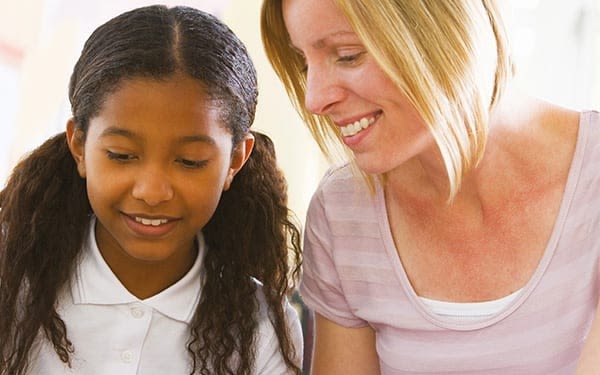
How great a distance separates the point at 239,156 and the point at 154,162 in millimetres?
176

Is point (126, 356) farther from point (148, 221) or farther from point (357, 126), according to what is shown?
point (357, 126)

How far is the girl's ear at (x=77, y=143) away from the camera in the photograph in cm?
135

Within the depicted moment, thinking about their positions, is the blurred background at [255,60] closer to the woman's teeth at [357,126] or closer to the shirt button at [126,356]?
the shirt button at [126,356]

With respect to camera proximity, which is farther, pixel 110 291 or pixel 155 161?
pixel 110 291

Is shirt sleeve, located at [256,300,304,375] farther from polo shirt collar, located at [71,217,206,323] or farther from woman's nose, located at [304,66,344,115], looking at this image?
woman's nose, located at [304,66,344,115]

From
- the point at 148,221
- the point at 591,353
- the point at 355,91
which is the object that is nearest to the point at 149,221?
the point at 148,221

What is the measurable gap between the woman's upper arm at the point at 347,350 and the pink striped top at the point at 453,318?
0.02 meters

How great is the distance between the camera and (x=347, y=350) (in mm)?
1475

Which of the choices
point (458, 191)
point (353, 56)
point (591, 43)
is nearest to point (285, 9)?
point (353, 56)

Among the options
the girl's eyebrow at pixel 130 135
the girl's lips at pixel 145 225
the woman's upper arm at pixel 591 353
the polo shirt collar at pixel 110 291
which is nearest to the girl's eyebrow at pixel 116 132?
the girl's eyebrow at pixel 130 135

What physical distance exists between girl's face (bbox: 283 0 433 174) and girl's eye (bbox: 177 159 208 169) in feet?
0.57

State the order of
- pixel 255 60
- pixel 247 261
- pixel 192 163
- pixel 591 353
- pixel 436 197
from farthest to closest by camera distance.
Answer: pixel 255 60, pixel 247 261, pixel 436 197, pixel 192 163, pixel 591 353

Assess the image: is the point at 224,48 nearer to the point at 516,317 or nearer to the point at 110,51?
the point at 110,51

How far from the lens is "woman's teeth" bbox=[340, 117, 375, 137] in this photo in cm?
125
